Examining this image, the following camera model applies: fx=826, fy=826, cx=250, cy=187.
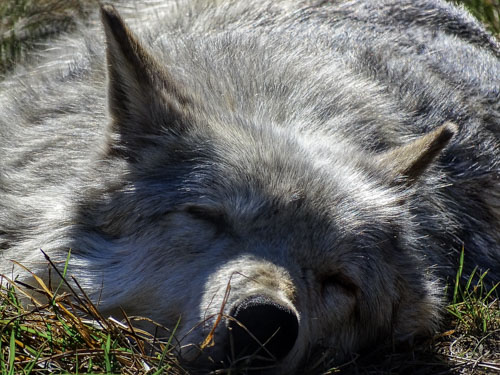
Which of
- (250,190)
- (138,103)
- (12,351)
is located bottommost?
(12,351)

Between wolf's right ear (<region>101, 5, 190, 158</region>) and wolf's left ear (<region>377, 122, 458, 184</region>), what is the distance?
977mm

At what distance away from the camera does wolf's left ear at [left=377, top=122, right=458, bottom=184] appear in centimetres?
360

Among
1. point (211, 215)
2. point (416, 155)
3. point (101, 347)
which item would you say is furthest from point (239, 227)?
point (416, 155)

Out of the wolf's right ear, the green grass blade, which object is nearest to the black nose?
the green grass blade

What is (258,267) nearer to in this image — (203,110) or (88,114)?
(203,110)

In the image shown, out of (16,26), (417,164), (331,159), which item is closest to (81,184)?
(331,159)

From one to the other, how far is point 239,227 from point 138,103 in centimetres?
71

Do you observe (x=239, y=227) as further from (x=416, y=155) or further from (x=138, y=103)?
(x=416, y=155)

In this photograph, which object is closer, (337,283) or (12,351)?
(12,351)

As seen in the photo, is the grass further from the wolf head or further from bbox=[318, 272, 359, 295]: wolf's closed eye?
bbox=[318, 272, 359, 295]: wolf's closed eye

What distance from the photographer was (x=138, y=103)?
3.47 metres

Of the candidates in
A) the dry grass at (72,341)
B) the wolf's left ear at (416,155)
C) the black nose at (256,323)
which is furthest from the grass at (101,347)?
the wolf's left ear at (416,155)

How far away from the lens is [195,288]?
3.09 metres

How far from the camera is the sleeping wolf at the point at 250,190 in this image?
315 cm
